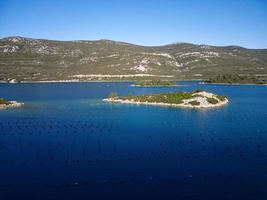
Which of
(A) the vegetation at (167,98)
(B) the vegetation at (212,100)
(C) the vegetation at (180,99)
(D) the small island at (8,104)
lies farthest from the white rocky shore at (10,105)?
(B) the vegetation at (212,100)

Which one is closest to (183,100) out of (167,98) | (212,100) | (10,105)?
(167,98)

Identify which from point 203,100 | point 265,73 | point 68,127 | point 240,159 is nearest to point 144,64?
point 265,73

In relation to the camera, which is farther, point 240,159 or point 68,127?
point 68,127

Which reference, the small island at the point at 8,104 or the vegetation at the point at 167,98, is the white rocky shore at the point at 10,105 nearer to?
the small island at the point at 8,104

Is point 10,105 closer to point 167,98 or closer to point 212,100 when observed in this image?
point 167,98

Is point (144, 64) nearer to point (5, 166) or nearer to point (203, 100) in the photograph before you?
point (203, 100)

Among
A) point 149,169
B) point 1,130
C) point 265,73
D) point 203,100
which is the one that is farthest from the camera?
point 265,73

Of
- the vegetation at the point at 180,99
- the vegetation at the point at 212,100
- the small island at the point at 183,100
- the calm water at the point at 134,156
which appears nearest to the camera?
the calm water at the point at 134,156

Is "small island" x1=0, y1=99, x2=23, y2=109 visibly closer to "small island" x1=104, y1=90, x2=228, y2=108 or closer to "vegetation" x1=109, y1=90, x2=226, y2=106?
"small island" x1=104, y1=90, x2=228, y2=108

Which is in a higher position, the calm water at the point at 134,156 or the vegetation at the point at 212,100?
the calm water at the point at 134,156

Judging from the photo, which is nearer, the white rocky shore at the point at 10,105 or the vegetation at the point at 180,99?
the white rocky shore at the point at 10,105
